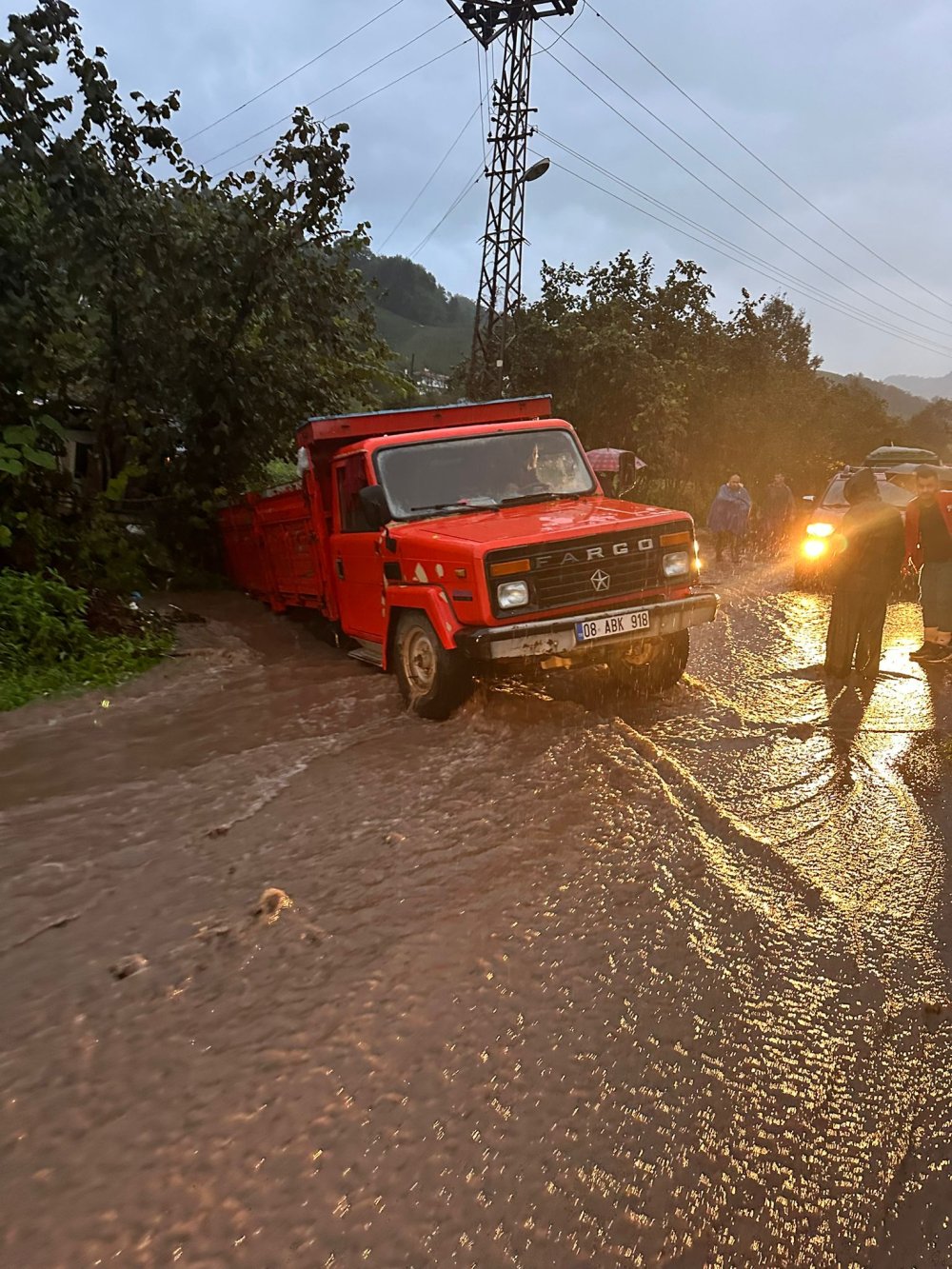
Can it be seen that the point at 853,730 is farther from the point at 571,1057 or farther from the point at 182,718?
the point at 182,718

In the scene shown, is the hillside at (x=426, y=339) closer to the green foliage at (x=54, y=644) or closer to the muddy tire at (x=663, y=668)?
the green foliage at (x=54, y=644)

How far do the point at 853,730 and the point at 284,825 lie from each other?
3.76 meters

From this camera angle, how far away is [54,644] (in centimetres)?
788

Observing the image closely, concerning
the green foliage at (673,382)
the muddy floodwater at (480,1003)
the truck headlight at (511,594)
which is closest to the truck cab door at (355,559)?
the truck headlight at (511,594)

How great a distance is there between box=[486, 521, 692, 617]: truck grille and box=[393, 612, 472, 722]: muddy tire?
21.1 inches

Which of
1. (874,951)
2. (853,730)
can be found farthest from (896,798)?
(874,951)

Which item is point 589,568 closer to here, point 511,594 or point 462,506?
point 511,594

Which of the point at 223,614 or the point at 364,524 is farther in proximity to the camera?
the point at 223,614

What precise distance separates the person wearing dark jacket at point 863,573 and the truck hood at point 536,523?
1.69 metres

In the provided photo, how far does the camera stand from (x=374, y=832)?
Answer: 435 cm

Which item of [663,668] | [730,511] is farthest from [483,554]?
[730,511]

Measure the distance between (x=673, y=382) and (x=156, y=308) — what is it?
21.0 metres

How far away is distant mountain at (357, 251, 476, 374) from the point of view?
450 feet

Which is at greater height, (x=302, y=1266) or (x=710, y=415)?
(x=710, y=415)
